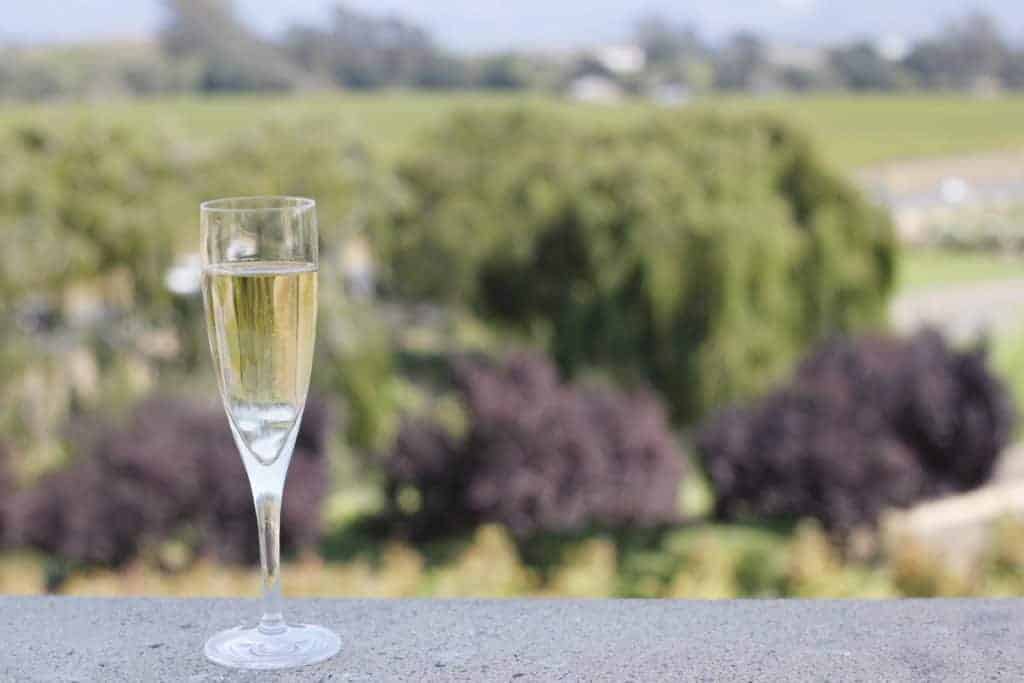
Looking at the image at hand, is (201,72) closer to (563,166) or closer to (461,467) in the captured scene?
(563,166)

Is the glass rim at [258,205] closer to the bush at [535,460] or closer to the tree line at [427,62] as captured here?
the bush at [535,460]

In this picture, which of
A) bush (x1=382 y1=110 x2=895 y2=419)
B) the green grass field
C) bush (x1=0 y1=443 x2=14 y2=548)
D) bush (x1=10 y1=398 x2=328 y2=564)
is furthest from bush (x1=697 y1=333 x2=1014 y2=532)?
the green grass field

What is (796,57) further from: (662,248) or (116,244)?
(116,244)

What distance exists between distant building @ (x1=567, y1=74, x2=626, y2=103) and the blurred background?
31518 mm


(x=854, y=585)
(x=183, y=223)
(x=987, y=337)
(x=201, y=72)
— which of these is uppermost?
(x=201, y=72)

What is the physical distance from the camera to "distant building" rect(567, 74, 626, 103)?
72.0 meters

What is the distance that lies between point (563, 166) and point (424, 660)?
74.4 feet

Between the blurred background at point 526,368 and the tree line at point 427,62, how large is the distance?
98.4 ft

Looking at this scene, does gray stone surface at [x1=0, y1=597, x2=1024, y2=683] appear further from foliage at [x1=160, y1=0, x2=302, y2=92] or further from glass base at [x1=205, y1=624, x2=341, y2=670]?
foliage at [x1=160, y1=0, x2=302, y2=92]

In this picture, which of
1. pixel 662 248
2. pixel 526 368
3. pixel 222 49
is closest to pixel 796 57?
pixel 222 49

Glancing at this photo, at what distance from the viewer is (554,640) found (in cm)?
165

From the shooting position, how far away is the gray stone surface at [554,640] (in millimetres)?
1534

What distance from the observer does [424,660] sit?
157 cm

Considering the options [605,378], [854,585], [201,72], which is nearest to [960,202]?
[201,72]
